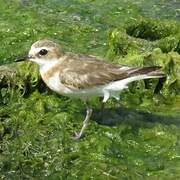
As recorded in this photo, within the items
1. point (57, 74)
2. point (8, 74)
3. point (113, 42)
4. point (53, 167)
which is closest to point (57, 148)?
point (53, 167)

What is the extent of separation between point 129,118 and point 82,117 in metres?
0.63

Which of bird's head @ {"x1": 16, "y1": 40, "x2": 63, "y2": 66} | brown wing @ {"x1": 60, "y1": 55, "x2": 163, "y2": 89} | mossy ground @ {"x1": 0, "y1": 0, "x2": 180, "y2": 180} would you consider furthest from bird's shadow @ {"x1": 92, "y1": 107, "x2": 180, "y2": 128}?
bird's head @ {"x1": 16, "y1": 40, "x2": 63, "y2": 66}

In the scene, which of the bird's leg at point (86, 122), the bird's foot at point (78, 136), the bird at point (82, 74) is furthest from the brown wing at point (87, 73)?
the bird's foot at point (78, 136)

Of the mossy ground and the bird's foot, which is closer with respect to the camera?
the mossy ground

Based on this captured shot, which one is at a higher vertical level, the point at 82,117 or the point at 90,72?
the point at 90,72

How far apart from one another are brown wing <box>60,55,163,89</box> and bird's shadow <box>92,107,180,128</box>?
2.50 feet

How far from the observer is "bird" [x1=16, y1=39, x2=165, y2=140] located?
929 centimetres

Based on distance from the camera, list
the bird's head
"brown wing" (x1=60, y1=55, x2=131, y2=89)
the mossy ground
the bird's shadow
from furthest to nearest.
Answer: the bird's shadow, the bird's head, "brown wing" (x1=60, y1=55, x2=131, y2=89), the mossy ground

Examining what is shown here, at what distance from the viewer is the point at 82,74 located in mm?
9352

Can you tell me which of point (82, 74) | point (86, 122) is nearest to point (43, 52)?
point (82, 74)

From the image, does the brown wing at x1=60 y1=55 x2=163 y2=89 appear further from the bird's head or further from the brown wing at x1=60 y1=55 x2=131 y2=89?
the bird's head

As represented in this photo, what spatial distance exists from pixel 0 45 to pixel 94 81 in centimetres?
312

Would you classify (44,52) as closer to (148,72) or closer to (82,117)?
(82,117)

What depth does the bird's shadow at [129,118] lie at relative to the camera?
989 cm
